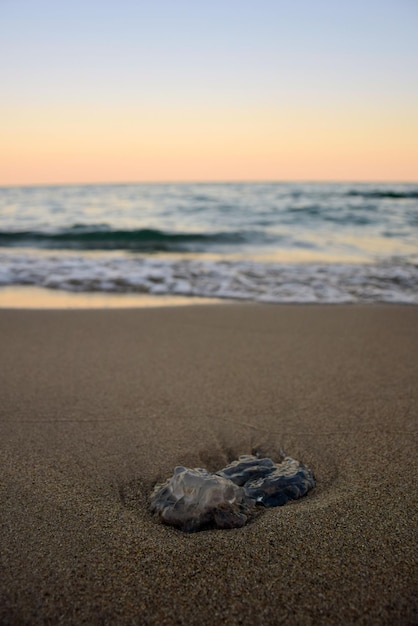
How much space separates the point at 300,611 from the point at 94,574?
521 mm

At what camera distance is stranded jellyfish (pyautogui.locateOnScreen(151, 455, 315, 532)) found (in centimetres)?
139

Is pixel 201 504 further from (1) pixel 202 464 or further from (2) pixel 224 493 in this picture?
(1) pixel 202 464

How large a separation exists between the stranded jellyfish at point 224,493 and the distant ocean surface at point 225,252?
3083mm

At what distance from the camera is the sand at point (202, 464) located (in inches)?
45.4

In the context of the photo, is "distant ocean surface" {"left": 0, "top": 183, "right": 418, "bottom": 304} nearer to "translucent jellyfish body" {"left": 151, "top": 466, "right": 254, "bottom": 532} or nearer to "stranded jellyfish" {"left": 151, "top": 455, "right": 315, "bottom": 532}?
"stranded jellyfish" {"left": 151, "top": 455, "right": 315, "bottom": 532}

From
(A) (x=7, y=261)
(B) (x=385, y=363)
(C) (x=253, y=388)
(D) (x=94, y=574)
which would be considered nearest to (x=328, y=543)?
(D) (x=94, y=574)

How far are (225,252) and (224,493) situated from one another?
7876 mm

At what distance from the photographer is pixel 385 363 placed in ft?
9.14

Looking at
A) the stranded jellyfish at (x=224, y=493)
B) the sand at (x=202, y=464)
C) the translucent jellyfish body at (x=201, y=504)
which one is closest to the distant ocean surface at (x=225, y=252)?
the sand at (x=202, y=464)

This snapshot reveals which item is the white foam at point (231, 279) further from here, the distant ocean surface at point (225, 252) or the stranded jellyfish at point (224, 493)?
the stranded jellyfish at point (224, 493)

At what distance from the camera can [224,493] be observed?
Answer: 1418 mm

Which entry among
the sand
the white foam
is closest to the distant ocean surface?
the white foam

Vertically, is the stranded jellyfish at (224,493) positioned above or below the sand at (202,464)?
above

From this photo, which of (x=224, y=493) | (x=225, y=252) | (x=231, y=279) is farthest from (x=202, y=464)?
(x=225, y=252)
